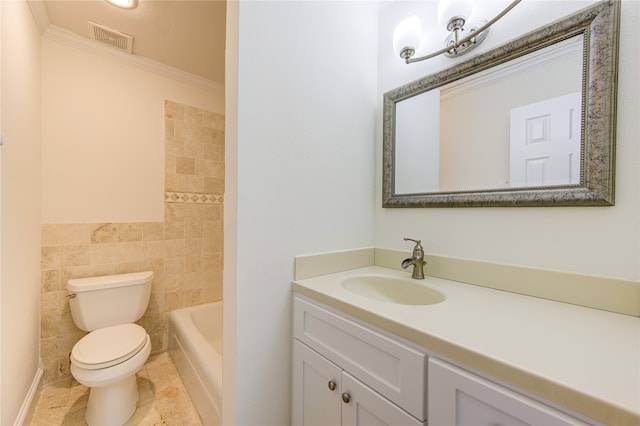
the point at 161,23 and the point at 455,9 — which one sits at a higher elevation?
the point at 161,23

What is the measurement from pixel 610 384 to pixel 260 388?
98cm

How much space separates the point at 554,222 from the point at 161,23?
7.39 feet

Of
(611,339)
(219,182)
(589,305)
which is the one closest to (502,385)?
(611,339)

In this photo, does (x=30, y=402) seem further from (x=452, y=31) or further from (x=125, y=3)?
(x=452, y=31)

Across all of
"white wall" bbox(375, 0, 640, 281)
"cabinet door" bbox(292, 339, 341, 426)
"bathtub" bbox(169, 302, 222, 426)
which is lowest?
"bathtub" bbox(169, 302, 222, 426)

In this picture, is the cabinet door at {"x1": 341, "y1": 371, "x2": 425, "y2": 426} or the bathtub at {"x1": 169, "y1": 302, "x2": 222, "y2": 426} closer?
the cabinet door at {"x1": 341, "y1": 371, "x2": 425, "y2": 426}

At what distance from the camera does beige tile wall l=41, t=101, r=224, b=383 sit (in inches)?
63.4

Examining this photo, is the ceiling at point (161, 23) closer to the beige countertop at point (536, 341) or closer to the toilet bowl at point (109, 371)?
the beige countertop at point (536, 341)

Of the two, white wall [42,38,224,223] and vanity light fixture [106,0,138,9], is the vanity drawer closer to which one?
white wall [42,38,224,223]

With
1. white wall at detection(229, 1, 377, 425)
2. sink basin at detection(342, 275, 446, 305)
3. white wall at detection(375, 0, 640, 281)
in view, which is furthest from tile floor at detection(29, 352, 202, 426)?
white wall at detection(375, 0, 640, 281)

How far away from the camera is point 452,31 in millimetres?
1046

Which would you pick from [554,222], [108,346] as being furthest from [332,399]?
[108,346]

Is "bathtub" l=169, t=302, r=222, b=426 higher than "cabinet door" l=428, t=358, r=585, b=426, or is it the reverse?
"cabinet door" l=428, t=358, r=585, b=426

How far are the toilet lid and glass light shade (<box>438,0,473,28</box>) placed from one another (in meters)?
2.18
